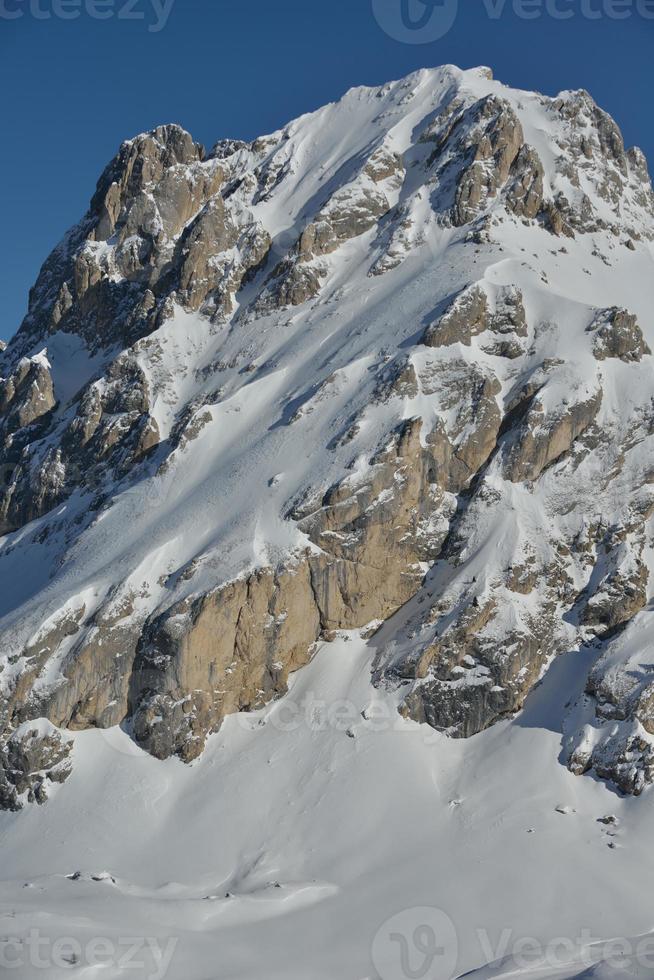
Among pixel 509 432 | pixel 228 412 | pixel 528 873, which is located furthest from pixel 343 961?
pixel 228 412

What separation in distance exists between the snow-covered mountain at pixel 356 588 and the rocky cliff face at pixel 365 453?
305 millimetres

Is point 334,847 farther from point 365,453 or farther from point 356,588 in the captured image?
point 365,453

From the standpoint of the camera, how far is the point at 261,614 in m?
77.7

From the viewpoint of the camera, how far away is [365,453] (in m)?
82.8

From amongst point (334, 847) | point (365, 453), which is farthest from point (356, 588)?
point (334, 847)

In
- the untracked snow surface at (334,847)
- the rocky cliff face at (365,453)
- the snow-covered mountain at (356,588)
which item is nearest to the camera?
the untracked snow surface at (334,847)

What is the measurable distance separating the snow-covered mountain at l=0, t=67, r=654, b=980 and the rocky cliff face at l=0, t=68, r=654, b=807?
305 millimetres

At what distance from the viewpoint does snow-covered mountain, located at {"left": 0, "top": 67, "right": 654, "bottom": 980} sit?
6250 cm

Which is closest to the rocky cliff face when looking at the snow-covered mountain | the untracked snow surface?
the snow-covered mountain

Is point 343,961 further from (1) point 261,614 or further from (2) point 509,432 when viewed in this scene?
(2) point 509,432

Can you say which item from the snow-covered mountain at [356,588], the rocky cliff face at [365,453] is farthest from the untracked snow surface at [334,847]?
the rocky cliff face at [365,453]

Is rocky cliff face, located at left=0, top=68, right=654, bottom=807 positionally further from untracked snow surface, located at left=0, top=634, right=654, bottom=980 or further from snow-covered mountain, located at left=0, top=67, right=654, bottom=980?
untracked snow surface, located at left=0, top=634, right=654, bottom=980

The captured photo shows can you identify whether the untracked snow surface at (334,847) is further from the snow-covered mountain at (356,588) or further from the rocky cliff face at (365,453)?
the rocky cliff face at (365,453)

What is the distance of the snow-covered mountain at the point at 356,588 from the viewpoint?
62500 mm
